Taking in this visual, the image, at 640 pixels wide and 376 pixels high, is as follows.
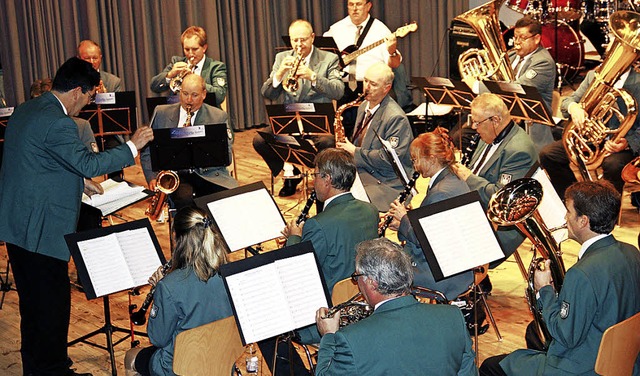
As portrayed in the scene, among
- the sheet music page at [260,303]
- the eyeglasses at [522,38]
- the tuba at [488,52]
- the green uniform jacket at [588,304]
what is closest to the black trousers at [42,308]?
the sheet music page at [260,303]

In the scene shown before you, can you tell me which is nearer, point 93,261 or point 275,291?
point 275,291

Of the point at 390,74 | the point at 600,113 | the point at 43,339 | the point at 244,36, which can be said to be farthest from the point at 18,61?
the point at 600,113

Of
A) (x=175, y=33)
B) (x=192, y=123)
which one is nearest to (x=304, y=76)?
(x=192, y=123)

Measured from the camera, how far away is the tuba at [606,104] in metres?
6.79

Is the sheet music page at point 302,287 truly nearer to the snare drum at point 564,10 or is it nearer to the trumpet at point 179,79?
the trumpet at point 179,79

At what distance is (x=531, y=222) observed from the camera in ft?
13.8

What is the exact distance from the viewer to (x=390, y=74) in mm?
6660

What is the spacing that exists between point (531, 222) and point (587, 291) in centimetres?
68

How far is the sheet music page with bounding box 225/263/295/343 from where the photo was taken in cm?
385

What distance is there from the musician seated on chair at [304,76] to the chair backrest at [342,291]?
143 inches

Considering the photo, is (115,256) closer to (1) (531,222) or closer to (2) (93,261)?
(2) (93,261)

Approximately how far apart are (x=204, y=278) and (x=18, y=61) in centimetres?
642

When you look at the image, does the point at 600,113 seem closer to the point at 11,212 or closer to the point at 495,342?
the point at 495,342

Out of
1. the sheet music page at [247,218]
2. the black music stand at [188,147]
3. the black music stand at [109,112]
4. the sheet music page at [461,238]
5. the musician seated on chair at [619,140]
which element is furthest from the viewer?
the black music stand at [109,112]
